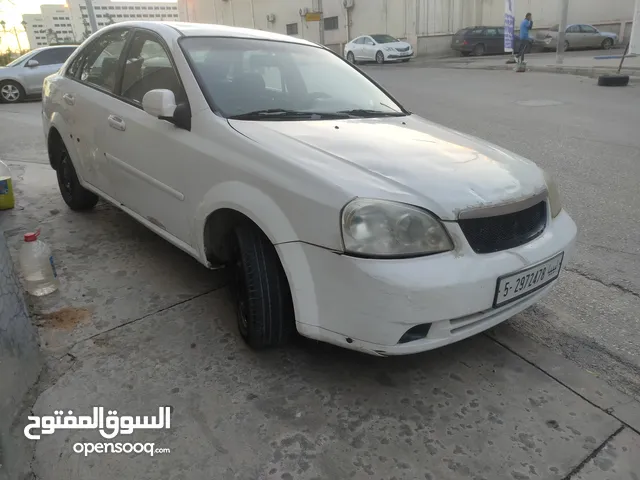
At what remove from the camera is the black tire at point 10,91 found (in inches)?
519

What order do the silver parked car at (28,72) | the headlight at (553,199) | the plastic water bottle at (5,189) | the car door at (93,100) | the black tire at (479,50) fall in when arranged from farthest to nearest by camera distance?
the black tire at (479,50) < the silver parked car at (28,72) < the plastic water bottle at (5,189) < the car door at (93,100) < the headlight at (553,199)

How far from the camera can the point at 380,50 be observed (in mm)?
24250

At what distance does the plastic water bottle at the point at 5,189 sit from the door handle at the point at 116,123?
1.84 metres

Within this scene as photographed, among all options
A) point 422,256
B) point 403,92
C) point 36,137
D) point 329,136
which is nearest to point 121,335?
point 329,136

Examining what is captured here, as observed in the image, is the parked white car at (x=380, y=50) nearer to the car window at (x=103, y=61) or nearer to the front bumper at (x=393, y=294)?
the car window at (x=103, y=61)

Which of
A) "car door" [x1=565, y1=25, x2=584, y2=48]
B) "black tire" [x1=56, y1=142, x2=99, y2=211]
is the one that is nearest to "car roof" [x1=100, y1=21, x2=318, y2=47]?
"black tire" [x1=56, y1=142, x2=99, y2=211]

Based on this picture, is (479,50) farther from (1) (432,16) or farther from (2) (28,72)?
(2) (28,72)

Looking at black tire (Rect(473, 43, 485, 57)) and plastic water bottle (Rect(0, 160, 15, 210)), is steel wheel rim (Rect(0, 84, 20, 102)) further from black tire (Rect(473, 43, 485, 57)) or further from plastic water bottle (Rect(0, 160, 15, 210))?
black tire (Rect(473, 43, 485, 57))

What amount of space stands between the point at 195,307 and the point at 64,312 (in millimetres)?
744

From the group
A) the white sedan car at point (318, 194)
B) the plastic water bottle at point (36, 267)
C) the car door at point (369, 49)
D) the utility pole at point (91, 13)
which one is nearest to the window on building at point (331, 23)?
the car door at point (369, 49)

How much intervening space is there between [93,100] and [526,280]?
3.12m

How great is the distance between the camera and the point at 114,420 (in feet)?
7.08

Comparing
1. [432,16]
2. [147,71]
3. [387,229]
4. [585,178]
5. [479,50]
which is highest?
[432,16]

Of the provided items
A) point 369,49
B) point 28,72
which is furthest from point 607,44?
point 28,72
